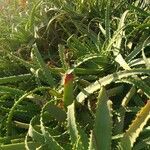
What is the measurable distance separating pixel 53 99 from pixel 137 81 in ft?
0.84

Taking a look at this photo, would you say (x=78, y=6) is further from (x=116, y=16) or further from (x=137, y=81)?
(x=137, y=81)

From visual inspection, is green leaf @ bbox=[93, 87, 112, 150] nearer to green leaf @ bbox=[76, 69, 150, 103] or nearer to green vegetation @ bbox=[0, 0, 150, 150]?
green vegetation @ bbox=[0, 0, 150, 150]

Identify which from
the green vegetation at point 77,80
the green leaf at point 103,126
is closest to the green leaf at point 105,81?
the green vegetation at point 77,80

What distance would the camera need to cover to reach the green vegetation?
3.92 ft

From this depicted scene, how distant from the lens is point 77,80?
1.49 m

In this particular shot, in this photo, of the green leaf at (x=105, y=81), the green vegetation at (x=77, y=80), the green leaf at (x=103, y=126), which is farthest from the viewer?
the green leaf at (x=105, y=81)

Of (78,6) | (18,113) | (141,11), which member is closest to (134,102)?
(18,113)

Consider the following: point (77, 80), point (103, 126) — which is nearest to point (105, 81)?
point (77, 80)

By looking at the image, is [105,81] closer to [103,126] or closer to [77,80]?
[77,80]

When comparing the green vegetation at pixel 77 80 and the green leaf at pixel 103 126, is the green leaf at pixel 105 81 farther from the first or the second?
the green leaf at pixel 103 126

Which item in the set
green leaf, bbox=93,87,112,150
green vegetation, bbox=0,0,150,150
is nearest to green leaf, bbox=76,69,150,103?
green vegetation, bbox=0,0,150,150

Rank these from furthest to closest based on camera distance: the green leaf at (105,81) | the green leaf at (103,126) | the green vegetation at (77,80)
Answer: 1. the green leaf at (105,81)
2. the green vegetation at (77,80)
3. the green leaf at (103,126)

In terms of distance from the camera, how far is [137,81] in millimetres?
1365

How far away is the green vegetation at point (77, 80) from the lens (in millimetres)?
1193
